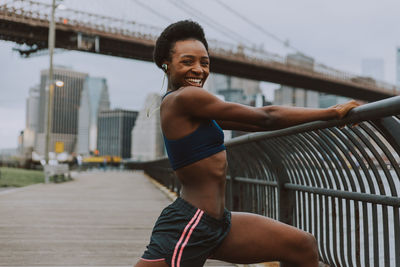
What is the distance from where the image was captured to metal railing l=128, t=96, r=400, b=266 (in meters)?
2.09

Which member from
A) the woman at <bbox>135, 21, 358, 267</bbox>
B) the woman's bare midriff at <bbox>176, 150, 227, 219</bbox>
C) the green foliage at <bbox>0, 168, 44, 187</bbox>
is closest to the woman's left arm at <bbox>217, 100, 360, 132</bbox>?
the woman at <bbox>135, 21, 358, 267</bbox>

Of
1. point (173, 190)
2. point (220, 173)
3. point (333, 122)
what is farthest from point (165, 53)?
point (173, 190)

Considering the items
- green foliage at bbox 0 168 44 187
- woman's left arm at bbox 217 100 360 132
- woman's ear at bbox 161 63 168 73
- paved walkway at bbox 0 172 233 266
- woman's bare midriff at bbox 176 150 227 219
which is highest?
woman's ear at bbox 161 63 168 73

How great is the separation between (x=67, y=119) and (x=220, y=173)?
16355 cm

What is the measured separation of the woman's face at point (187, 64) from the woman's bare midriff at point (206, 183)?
319 mm

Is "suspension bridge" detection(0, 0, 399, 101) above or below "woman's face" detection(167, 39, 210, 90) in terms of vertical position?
above

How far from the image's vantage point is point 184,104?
72.0 inches

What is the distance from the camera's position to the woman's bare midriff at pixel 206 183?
187 cm

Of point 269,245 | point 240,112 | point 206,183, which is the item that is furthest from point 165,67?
point 269,245

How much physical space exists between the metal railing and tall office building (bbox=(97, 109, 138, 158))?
14268 cm

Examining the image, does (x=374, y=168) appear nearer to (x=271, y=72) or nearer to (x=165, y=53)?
(x=165, y=53)

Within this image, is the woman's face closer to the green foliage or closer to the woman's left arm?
the woman's left arm

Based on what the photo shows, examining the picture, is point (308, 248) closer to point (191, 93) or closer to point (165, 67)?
point (191, 93)

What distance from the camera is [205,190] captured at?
74.1 inches
